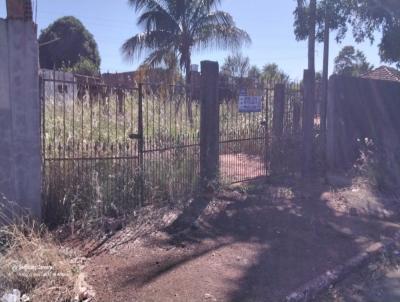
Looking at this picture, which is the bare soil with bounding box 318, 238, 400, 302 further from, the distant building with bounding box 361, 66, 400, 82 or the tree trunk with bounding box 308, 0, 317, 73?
the distant building with bounding box 361, 66, 400, 82

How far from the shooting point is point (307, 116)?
1084 centimetres

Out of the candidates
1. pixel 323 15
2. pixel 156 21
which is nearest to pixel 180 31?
pixel 156 21

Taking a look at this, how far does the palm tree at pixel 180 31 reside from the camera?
75.5ft

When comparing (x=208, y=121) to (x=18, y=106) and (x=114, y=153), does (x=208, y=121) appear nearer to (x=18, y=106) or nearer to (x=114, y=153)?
(x=114, y=153)

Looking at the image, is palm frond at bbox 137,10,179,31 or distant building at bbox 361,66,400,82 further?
distant building at bbox 361,66,400,82

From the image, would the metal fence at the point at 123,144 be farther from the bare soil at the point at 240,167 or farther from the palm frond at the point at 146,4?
the palm frond at the point at 146,4

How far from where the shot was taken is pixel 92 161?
23.1ft

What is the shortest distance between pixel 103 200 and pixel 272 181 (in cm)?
425

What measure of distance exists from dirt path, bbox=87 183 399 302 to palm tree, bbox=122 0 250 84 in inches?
638

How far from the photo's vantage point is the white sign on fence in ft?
30.4

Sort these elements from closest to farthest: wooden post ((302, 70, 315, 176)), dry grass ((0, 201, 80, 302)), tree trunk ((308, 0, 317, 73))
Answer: dry grass ((0, 201, 80, 302)), wooden post ((302, 70, 315, 176)), tree trunk ((308, 0, 317, 73))

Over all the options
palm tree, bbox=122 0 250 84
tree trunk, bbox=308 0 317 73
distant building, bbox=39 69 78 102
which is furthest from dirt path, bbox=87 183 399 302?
palm tree, bbox=122 0 250 84

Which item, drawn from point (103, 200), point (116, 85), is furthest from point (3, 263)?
point (116, 85)

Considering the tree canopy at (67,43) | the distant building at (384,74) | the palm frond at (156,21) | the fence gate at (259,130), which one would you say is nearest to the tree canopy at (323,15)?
the fence gate at (259,130)
